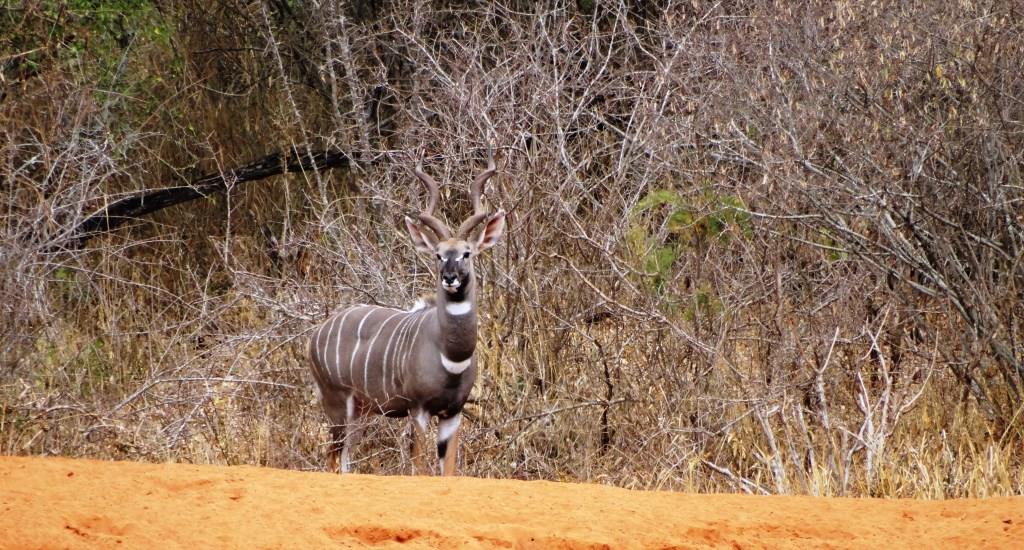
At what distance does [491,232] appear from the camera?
7617 millimetres

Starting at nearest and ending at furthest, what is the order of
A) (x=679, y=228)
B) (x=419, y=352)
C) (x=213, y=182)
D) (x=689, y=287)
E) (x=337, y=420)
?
(x=419, y=352) → (x=337, y=420) → (x=679, y=228) → (x=689, y=287) → (x=213, y=182)

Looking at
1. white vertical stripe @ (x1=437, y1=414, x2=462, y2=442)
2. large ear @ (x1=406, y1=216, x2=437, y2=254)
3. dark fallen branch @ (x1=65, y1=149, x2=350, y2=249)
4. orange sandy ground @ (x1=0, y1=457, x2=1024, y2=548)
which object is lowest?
white vertical stripe @ (x1=437, y1=414, x2=462, y2=442)

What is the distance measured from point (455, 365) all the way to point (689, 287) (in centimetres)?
183

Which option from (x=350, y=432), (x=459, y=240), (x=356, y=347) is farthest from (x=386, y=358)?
(x=459, y=240)

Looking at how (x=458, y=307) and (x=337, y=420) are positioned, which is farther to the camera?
(x=337, y=420)

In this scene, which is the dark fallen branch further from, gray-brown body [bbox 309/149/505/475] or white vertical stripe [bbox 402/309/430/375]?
white vertical stripe [bbox 402/309/430/375]

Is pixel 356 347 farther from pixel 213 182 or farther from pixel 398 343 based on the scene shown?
pixel 213 182

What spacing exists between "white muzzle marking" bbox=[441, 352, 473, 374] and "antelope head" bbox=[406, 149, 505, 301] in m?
0.33

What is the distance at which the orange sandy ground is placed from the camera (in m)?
4.24

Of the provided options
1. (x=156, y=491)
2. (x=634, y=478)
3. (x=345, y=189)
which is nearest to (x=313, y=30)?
(x=345, y=189)

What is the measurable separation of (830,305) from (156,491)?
14.0 feet

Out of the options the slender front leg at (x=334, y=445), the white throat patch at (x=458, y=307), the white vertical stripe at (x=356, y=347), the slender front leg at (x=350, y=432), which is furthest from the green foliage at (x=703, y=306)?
the slender front leg at (x=334, y=445)

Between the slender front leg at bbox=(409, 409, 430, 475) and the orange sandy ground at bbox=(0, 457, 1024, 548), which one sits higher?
the orange sandy ground at bbox=(0, 457, 1024, 548)

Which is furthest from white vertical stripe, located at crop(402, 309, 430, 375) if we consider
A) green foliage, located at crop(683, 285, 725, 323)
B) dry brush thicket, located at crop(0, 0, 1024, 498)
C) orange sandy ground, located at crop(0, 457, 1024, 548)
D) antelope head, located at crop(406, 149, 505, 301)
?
orange sandy ground, located at crop(0, 457, 1024, 548)
